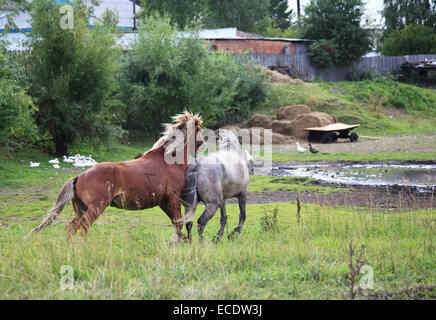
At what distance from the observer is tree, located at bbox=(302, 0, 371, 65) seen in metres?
48.0

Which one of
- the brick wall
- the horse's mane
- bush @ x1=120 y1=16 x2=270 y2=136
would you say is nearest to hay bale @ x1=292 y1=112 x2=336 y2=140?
bush @ x1=120 y1=16 x2=270 y2=136

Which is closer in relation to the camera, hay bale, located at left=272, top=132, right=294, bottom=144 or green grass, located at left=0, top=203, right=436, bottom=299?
green grass, located at left=0, top=203, right=436, bottom=299

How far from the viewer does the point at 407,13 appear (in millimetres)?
62156

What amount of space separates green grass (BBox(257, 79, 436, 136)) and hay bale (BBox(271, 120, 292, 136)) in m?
4.23

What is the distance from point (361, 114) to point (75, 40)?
21.4 m

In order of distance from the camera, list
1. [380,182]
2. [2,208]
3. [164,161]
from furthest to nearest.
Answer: [380,182]
[2,208]
[164,161]

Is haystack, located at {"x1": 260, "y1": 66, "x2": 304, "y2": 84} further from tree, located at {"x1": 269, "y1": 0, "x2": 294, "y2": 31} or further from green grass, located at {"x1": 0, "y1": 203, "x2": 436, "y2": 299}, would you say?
tree, located at {"x1": 269, "y1": 0, "x2": 294, "y2": 31}

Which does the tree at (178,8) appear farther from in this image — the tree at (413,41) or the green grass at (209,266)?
the green grass at (209,266)

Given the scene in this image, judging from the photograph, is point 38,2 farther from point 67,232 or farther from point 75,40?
point 67,232

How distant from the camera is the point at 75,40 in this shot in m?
21.2

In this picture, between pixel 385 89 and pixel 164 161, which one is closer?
pixel 164 161

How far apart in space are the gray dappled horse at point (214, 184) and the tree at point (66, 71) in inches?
552
